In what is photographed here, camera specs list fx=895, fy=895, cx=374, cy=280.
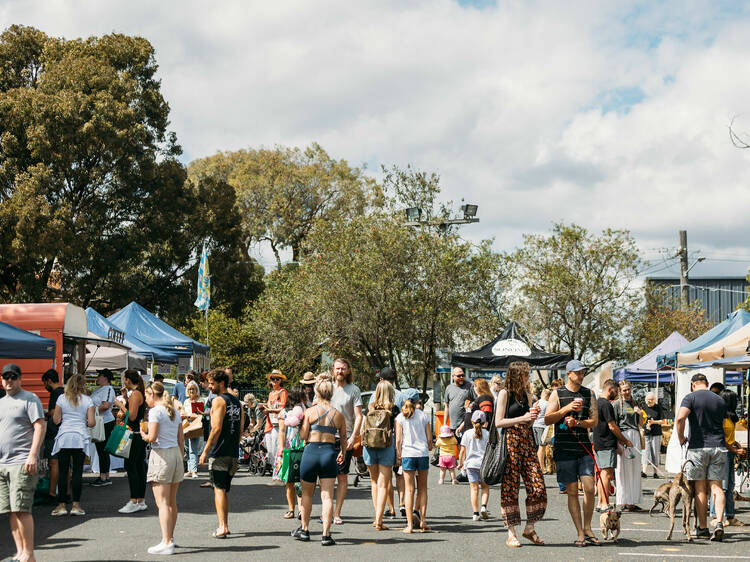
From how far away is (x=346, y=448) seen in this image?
399 inches

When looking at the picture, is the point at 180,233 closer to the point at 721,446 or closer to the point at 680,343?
the point at 680,343

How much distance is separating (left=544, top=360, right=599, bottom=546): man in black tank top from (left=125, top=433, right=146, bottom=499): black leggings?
5.77m

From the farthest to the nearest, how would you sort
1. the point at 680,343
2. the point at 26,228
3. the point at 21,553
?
1. the point at 26,228
2. the point at 680,343
3. the point at 21,553

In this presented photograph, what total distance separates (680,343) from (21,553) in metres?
19.8

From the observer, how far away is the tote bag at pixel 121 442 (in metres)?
12.1

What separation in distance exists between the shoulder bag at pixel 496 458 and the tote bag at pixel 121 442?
520 centimetres

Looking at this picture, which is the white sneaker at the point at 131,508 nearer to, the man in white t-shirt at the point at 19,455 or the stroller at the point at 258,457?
the man in white t-shirt at the point at 19,455

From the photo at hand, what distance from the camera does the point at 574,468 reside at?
942cm

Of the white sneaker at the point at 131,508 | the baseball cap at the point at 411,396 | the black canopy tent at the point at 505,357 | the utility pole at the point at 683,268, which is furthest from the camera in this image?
the utility pole at the point at 683,268

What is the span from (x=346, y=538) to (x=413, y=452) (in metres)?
1.29

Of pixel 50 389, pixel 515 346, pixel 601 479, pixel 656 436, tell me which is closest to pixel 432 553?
pixel 601 479

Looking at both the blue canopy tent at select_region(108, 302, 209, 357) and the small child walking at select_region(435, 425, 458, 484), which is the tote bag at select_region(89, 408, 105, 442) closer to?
the small child walking at select_region(435, 425, 458, 484)

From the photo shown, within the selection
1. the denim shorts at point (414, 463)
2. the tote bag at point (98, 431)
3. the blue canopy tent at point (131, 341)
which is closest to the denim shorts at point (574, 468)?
the denim shorts at point (414, 463)

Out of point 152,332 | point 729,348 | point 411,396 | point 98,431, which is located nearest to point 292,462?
point 411,396
